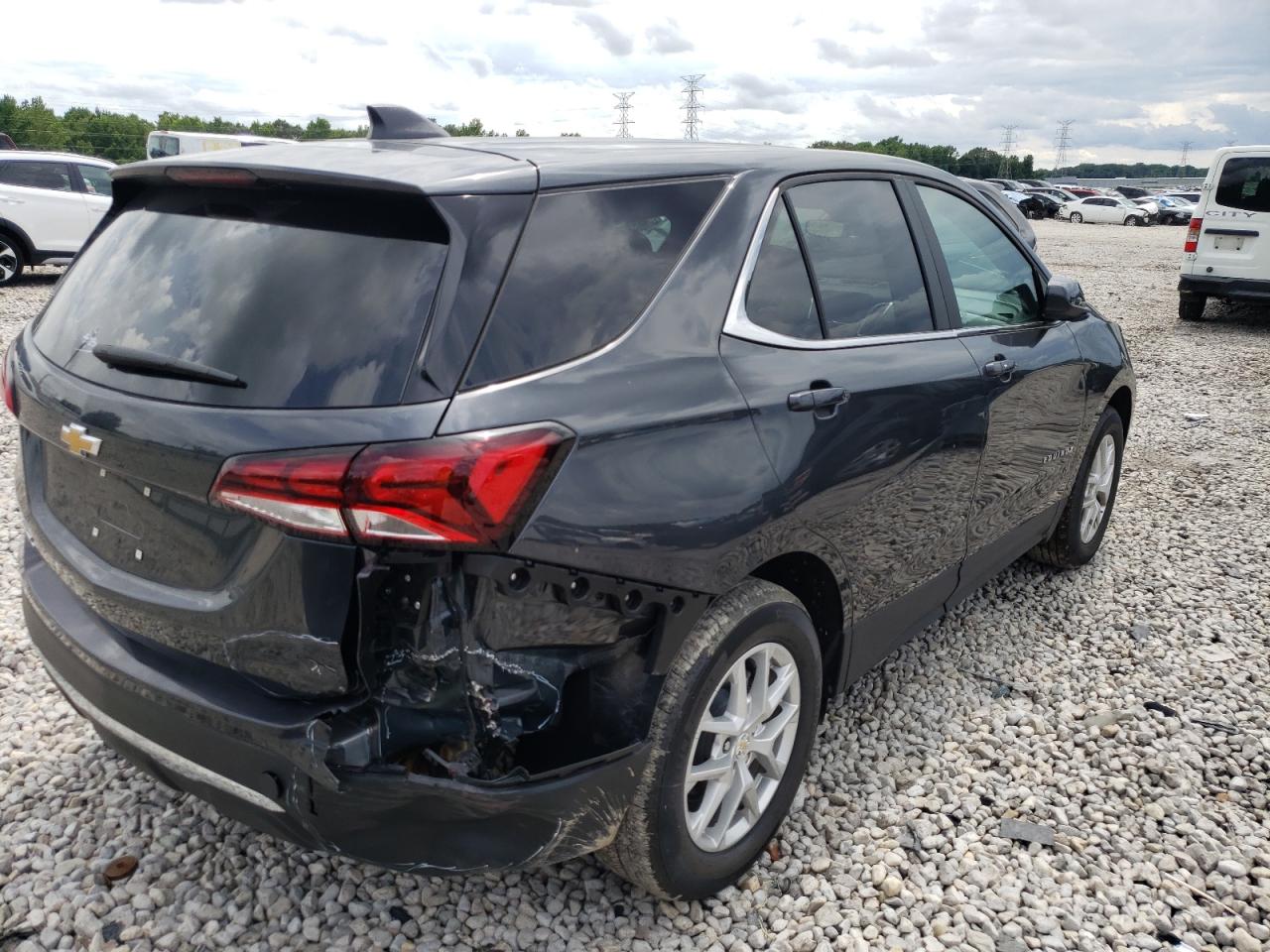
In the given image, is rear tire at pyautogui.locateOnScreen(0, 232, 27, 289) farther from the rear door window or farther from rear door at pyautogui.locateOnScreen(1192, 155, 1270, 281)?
rear door at pyautogui.locateOnScreen(1192, 155, 1270, 281)

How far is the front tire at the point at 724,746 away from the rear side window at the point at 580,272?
0.69 meters

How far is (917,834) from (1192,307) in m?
13.0

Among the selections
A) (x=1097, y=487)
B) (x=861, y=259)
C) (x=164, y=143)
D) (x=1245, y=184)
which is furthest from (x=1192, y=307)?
(x=164, y=143)

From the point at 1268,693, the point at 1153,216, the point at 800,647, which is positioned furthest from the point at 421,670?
the point at 1153,216

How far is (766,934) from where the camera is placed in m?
2.47

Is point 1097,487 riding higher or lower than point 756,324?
lower

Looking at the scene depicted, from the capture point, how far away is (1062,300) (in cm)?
382

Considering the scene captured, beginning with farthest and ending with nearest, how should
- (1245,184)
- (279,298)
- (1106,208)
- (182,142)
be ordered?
(1106,208)
(182,142)
(1245,184)
(279,298)

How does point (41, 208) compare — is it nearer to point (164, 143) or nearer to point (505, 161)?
point (505, 161)

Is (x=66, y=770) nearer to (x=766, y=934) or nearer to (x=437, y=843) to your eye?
(x=437, y=843)

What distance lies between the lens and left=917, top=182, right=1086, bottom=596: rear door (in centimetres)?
343

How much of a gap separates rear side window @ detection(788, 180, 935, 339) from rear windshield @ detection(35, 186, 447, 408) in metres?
1.23

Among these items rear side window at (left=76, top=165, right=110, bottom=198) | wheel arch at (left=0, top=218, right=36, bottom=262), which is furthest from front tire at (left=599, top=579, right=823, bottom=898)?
rear side window at (left=76, top=165, right=110, bottom=198)

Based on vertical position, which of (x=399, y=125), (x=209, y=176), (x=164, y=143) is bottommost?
(x=209, y=176)
